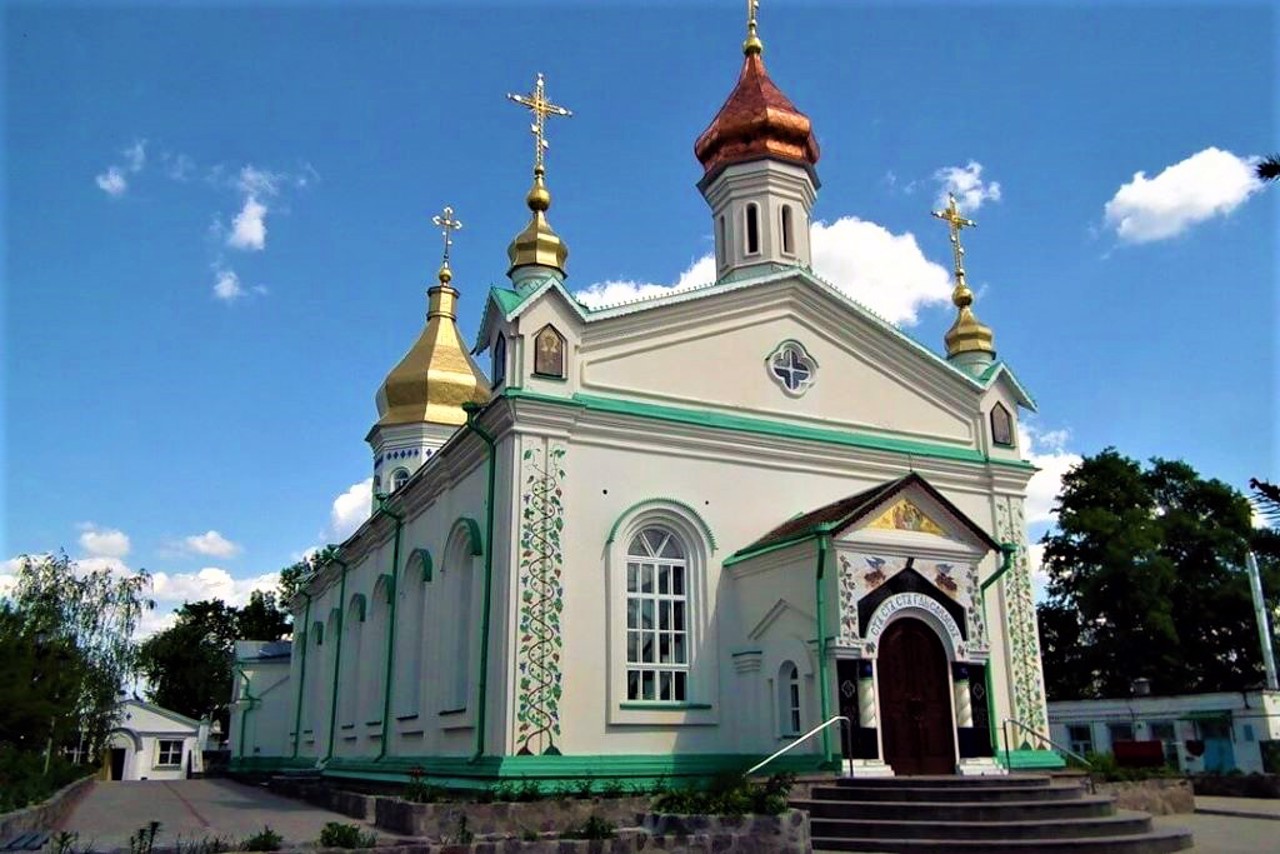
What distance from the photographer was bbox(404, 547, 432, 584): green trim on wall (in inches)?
738

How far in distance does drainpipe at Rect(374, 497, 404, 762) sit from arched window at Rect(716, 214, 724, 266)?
817 cm

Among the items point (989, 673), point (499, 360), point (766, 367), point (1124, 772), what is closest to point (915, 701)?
point (989, 673)

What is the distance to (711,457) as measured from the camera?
52.7 feet

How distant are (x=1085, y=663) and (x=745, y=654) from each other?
24810mm

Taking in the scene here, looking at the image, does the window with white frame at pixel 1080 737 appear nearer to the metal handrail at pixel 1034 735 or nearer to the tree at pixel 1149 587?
the tree at pixel 1149 587

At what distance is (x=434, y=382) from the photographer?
29.4m

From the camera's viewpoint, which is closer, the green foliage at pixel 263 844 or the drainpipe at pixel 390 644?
the green foliage at pixel 263 844

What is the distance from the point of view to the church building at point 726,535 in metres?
14.0

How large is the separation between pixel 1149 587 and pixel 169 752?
39639 mm

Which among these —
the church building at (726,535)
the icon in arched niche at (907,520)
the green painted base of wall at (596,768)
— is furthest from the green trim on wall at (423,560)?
the icon in arched niche at (907,520)

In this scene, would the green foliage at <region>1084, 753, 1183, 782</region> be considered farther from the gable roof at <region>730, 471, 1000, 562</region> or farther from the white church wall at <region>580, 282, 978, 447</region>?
the white church wall at <region>580, 282, 978, 447</region>

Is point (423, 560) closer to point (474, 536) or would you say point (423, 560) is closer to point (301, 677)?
point (474, 536)

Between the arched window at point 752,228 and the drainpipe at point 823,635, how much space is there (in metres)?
7.12

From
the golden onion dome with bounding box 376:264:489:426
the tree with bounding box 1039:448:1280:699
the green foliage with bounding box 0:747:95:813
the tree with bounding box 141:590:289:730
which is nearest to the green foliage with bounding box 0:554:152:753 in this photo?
the green foliage with bounding box 0:747:95:813
